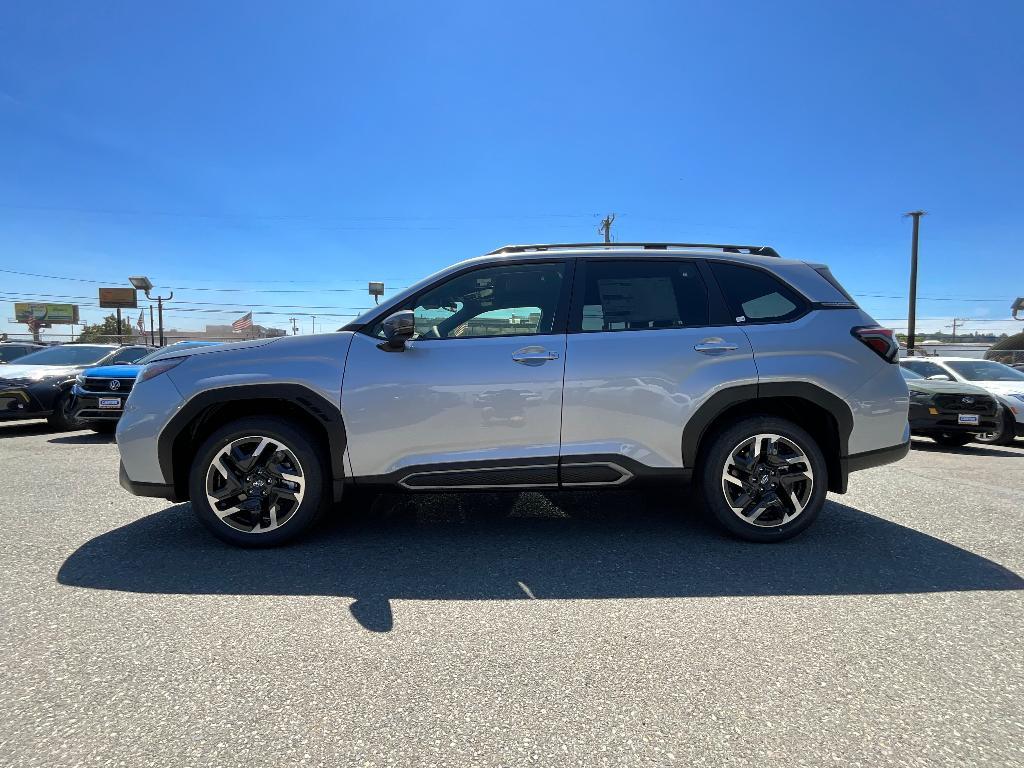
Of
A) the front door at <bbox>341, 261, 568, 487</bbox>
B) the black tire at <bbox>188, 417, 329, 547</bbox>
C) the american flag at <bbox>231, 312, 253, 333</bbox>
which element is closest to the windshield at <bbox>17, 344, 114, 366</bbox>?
the black tire at <bbox>188, 417, 329, 547</bbox>

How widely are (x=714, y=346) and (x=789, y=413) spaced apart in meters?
0.75

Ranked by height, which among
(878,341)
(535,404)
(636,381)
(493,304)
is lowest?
(535,404)

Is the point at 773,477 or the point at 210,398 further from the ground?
the point at 210,398

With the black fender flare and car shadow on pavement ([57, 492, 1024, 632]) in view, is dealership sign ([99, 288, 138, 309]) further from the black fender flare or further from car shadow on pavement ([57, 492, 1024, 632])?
the black fender flare

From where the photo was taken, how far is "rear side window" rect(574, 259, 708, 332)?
3574 millimetres

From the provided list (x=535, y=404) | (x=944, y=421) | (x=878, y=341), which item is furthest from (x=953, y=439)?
(x=535, y=404)

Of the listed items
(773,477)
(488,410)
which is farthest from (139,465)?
(773,477)

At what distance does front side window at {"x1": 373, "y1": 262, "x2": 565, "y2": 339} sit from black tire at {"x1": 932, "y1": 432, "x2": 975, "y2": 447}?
320 inches

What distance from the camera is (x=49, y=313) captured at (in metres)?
73.8

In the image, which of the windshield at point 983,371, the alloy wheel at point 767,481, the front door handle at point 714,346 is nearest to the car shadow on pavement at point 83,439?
the front door handle at point 714,346

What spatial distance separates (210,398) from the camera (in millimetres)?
3412

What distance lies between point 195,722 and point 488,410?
202 centimetres

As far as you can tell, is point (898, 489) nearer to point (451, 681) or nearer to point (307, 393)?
point (451, 681)

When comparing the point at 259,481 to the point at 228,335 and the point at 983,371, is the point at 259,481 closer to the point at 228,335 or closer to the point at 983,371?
the point at 983,371
